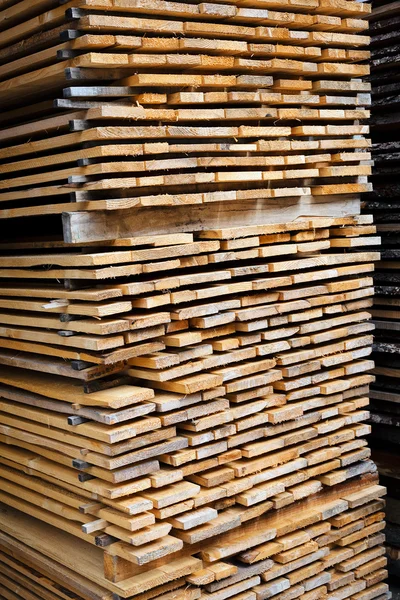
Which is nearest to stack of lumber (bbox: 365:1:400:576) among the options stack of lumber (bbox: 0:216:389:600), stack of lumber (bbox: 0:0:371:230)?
stack of lumber (bbox: 0:216:389:600)

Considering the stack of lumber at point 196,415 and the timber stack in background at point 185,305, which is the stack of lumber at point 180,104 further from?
the stack of lumber at point 196,415

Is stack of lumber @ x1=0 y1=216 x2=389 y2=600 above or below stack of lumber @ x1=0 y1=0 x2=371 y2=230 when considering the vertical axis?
below

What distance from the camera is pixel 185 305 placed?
183 inches

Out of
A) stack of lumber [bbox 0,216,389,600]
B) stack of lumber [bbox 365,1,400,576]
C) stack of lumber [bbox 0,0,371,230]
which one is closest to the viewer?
stack of lumber [bbox 0,0,371,230]

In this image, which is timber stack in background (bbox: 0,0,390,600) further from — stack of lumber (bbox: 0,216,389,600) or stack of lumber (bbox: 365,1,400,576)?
stack of lumber (bbox: 365,1,400,576)

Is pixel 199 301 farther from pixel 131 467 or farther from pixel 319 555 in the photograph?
pixel 319 555

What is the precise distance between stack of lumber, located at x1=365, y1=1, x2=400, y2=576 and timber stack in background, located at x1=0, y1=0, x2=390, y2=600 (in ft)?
2.31

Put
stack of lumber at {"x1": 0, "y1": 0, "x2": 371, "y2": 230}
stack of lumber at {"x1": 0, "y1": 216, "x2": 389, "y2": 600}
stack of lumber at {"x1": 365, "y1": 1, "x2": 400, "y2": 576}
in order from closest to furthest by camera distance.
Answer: stack of lumber at {"x1": 0, "y1": 0, "x2": 371, "y2": 230}, stack of lumber at {"x1": 0, "y1": 216, "x2": 389, "y2": 600}, stack of lumber at {"x1": 365, "y1": 1, "x2": 400, "y2": 576}

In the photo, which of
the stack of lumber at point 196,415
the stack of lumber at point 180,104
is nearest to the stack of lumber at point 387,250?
the stack of lumber at point 196,415

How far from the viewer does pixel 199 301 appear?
4809mm

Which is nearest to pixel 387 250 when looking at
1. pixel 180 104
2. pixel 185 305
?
pixel 185 305

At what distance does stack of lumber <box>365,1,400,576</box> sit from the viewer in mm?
6160

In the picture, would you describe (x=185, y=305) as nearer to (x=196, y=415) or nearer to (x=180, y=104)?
(x=196, y=415)

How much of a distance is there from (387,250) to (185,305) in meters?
2.16
